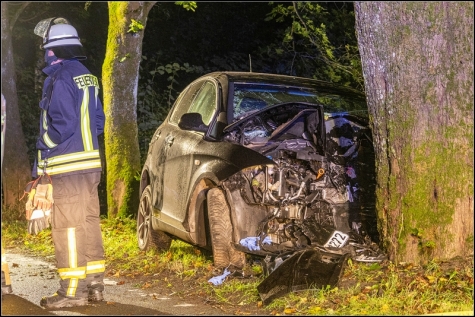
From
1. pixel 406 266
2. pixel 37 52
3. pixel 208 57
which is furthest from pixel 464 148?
pixel 208 57

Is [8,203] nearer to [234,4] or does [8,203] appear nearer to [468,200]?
[468,200]

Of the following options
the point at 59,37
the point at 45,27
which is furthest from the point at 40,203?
the point at 45,27

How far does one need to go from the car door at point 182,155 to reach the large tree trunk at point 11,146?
506 centimetres

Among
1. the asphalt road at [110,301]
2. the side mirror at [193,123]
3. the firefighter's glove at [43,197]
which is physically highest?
the side mirror at [193,123]

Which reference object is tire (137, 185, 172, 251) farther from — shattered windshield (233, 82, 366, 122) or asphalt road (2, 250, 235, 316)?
shattered windshield (233, 82, 366, 122)

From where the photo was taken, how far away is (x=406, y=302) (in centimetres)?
646

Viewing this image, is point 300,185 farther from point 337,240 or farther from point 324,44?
point 324,44

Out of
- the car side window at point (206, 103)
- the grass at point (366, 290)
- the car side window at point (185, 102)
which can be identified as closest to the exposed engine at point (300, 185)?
the grass at point (366, 290)

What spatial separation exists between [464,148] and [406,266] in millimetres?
1037

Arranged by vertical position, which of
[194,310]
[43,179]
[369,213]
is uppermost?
[43,179]

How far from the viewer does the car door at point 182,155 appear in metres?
8.35

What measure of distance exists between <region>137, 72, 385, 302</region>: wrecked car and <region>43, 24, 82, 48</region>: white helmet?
1403mm

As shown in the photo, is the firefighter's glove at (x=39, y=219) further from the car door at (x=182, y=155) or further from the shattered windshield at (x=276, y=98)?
the shattered windshield at (x=276, y=98)

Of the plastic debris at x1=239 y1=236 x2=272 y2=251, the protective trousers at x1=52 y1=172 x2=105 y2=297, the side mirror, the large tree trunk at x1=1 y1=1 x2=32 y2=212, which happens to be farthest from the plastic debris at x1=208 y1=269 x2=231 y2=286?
the large tree trunk at x1=1 y1=1 x2=32 y2=212
